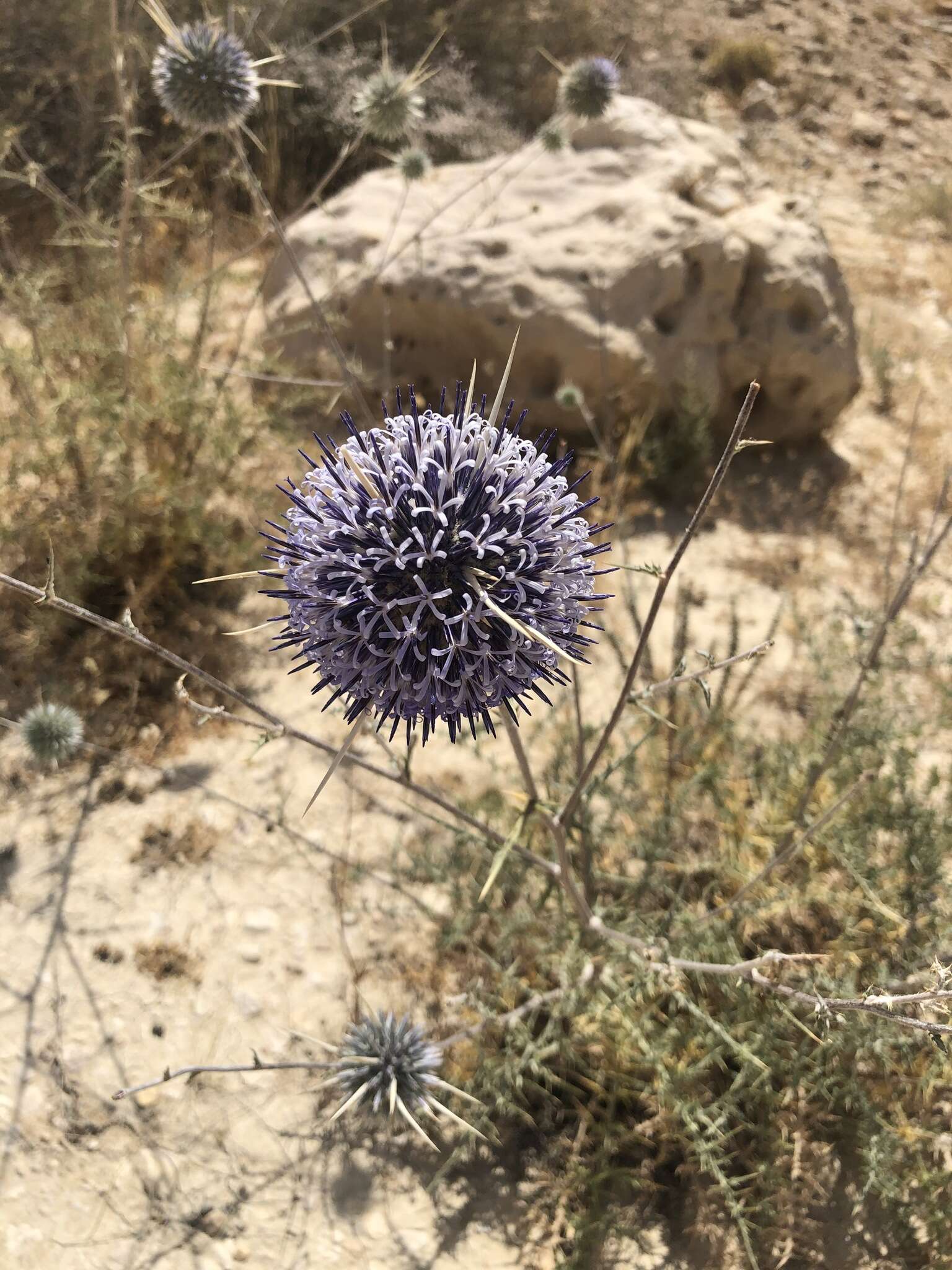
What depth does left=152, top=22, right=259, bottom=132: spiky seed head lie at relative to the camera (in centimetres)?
358

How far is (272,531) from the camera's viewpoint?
191 inches

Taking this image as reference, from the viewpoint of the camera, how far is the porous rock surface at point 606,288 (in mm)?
5500

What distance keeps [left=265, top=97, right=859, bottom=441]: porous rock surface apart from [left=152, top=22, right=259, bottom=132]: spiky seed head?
1652 mm

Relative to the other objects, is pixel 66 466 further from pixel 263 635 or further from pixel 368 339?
pixel 368 339

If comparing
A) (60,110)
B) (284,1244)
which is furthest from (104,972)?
(60,110)

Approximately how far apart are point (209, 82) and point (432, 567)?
9.85 ft

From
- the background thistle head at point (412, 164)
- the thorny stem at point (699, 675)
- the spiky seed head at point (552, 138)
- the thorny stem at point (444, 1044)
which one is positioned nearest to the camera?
the thorny stem at point (699, 675)

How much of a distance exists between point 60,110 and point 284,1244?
298 inches

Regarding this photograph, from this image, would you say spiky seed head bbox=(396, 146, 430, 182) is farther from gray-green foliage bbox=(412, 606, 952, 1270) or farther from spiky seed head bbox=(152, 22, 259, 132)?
gray-green foliage bbox=(412, 606, 952, 1270)

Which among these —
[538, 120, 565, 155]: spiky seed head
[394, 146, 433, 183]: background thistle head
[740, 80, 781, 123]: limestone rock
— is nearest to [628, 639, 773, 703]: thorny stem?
[394, 146, 433, 183]: background thistle head

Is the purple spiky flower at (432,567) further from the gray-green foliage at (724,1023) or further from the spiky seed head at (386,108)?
the spiky seed head at (386,108)

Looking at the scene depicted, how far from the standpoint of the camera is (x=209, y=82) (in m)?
3.58

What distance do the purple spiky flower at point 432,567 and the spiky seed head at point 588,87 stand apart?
374 centimetres

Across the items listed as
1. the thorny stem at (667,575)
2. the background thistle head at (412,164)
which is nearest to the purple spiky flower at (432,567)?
the thorny stem at (667,575)
